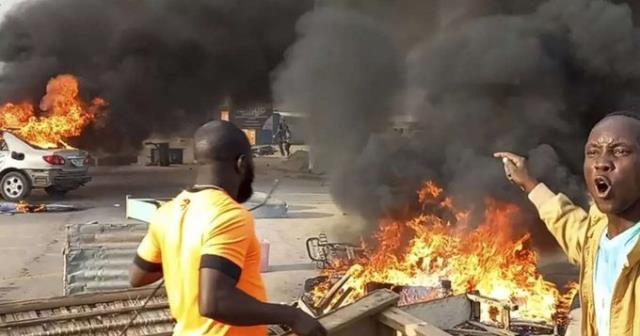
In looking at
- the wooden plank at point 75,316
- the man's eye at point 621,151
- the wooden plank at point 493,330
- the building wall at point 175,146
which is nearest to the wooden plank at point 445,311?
the wooden plank at point 493,330

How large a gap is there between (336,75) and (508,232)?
504cm

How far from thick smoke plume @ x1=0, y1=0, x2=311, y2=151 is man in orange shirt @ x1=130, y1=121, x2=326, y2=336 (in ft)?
51.4

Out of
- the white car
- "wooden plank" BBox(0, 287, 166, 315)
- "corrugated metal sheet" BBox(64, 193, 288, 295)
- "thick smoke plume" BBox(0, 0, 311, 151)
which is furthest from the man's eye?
"thick smoke plume" BBox(0, 0, 311, 151)

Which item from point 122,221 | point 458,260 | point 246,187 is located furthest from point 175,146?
point 246,187

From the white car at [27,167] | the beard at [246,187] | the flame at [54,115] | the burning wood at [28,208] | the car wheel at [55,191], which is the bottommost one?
the burning wood at [28,208]

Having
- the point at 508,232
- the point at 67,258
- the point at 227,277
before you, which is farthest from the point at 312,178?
the point at 227,277

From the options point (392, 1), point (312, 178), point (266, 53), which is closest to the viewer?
point (392, 1)

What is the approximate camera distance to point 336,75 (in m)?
12.6

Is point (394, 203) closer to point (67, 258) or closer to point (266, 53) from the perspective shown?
point (67, 258)

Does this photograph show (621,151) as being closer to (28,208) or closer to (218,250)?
(218,250)

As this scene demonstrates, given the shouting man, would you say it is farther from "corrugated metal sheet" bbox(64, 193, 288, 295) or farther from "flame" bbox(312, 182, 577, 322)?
"corrugated metal sheet" bbox(64, 193, 288, 295)

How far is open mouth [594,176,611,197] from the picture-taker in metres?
1.70

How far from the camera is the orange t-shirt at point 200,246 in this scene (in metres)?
1.80

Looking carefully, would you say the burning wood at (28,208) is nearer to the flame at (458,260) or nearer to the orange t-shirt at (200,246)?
the flame at (458,260)
